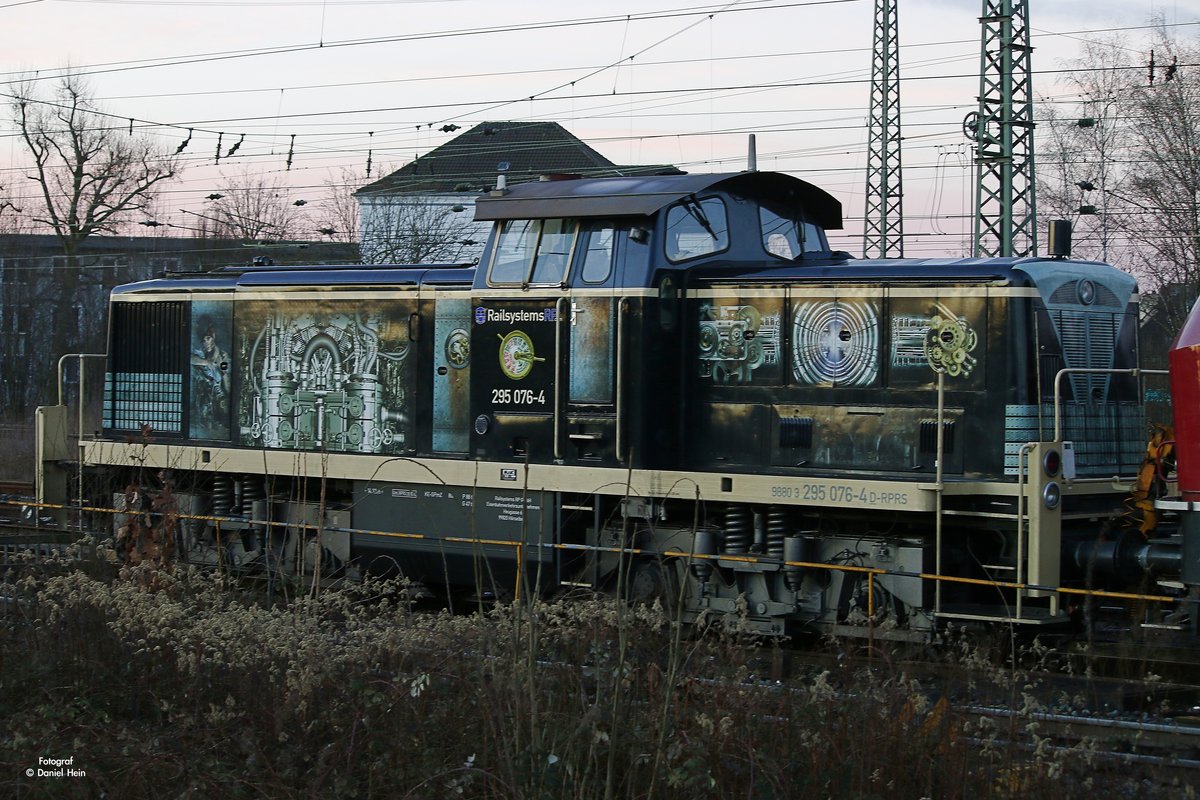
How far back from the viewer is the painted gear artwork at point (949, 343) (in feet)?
30.7

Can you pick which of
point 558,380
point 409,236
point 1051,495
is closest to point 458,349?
point 558,380

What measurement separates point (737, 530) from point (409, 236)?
2321cm

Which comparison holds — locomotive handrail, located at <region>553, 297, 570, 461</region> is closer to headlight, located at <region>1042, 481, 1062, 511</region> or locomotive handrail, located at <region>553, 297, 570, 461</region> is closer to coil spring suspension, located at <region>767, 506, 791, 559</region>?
coil spring suspension, located at <region>767, 506, 791, 559</region>

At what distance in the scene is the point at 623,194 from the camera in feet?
33.4

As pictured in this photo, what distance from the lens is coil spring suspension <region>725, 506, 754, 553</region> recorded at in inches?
398

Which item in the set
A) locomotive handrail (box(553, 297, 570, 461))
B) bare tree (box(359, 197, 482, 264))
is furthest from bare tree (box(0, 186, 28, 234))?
locomotive handrail (box(553, 297, 570, 461))

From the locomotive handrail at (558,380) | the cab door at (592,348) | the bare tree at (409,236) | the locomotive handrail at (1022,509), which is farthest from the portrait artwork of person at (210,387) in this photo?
the bare tree at (409,236)

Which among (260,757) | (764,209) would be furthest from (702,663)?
(764,209)

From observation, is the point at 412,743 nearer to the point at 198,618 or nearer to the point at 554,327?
the point at 198,618

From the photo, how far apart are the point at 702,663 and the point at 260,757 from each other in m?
2.25

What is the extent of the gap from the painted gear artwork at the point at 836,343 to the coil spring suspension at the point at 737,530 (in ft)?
3.91

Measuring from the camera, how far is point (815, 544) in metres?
9.84

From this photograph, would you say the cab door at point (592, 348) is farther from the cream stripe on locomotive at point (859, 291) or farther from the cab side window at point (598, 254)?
the cream stripe on locomotive at point (859, 291)

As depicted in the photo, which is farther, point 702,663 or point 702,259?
point 702,259
